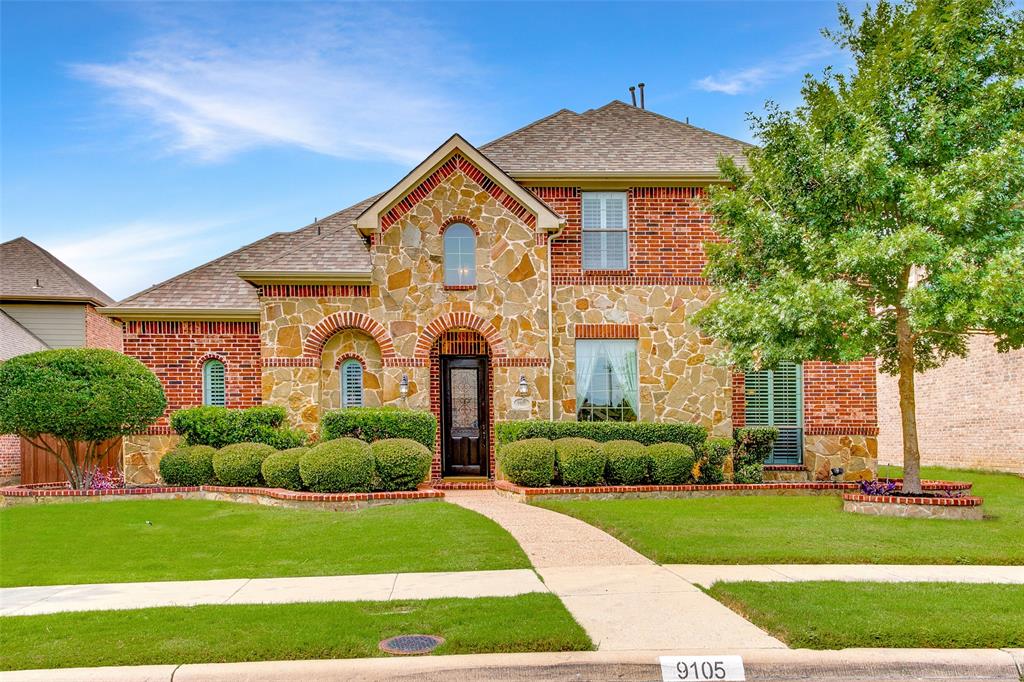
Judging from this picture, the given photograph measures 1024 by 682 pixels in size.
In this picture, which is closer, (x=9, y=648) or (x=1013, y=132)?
(x=9, y=648)

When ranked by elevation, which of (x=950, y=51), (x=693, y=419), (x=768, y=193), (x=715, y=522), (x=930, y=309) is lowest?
(x=715, y=522)

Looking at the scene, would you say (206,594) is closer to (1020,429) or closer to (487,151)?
(487,151)

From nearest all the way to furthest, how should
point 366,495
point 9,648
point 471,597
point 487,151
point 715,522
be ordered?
point 9,648 < point 471,597 < point 715,522 < point 366,495 < point 487,151

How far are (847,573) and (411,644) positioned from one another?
4923mm

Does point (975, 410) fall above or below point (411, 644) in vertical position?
above

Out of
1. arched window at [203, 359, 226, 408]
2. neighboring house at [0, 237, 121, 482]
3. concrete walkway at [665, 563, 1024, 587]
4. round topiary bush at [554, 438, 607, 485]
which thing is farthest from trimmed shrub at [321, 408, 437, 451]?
neighboring house at [0, 237, 121, 482]

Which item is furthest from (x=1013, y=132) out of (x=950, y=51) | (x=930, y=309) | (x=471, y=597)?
(x=471, y=597)

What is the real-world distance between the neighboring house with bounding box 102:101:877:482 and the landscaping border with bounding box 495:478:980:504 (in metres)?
2.43

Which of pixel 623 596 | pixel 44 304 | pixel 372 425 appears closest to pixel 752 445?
pixel 372 425

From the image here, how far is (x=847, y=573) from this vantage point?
8.94m

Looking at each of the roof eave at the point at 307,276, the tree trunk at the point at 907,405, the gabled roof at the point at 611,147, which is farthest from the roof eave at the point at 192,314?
the tree trunk at the point at 907,405

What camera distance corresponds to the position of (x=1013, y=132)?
40.8 feet

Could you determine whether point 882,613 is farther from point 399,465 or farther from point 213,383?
point 213,383

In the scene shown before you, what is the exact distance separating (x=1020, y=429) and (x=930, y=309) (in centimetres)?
1110
